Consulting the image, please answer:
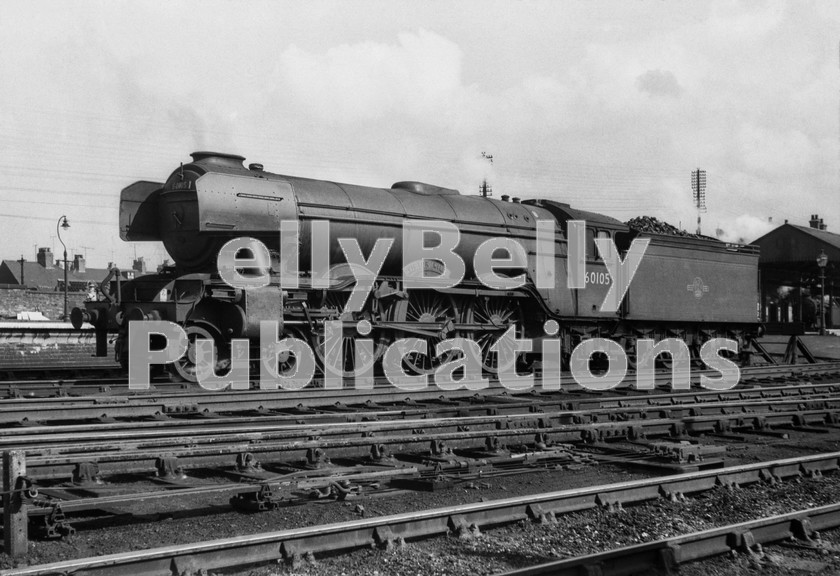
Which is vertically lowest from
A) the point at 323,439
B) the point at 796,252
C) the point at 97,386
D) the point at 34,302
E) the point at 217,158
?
the point at 323,439

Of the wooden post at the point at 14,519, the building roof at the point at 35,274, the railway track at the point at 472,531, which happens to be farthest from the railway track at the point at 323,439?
the building roof at the point at 35,274

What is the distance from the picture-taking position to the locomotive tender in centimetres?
1289

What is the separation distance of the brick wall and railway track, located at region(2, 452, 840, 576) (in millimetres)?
39792

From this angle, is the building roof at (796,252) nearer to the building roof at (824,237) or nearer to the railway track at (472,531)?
the building roof at (824,237)

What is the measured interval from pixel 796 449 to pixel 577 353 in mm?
8129

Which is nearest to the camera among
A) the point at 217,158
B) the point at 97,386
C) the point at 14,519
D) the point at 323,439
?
the point at 14,519

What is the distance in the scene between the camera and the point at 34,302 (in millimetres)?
43406

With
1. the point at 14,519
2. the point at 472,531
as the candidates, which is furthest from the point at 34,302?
the point at 472,531

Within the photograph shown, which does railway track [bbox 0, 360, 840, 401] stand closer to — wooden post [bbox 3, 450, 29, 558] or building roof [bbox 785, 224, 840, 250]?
wooden post [bbox 3, 450, 29, 558]

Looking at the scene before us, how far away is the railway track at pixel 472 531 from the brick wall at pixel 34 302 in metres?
39.8

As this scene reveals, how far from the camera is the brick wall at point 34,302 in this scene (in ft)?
136

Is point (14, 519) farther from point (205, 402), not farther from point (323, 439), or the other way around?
point (205, 402)

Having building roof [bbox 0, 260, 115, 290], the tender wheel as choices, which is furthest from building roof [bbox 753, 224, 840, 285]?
building roof [bbox 0, 260, 115, 290]

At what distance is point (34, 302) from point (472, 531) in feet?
141
